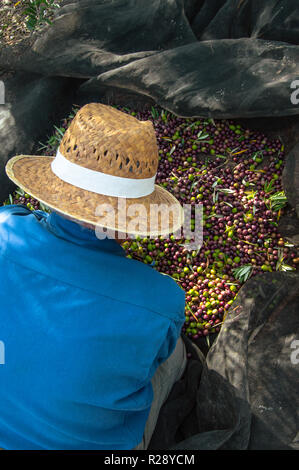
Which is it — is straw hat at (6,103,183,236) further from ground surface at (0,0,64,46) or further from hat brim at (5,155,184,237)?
ground surface at (0,0,64,46)

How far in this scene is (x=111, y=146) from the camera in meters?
1.60

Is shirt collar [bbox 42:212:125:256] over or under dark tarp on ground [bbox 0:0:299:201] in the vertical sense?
under

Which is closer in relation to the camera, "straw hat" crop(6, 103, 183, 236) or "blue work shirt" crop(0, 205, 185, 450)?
"blue work shirt" crop(0, 205, 185, 450)

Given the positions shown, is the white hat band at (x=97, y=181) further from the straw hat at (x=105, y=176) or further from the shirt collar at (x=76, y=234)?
the shirt collar at (x=76, y=234)

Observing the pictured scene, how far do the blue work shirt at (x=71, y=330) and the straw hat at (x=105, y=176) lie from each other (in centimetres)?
10

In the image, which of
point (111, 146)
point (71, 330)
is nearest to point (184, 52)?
point (111, 146)

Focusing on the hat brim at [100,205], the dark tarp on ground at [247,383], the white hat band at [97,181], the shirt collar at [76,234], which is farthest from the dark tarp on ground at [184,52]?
the shirt collar at [76,234]

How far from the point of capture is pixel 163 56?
2.88 meters

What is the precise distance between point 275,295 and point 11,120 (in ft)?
8.55

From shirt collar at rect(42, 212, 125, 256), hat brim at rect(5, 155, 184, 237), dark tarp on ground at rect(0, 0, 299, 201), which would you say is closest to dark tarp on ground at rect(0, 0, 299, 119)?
dark tarp on ground at rect(0, 0, 299, 201)

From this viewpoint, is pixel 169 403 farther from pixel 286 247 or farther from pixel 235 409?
pixel 286 247

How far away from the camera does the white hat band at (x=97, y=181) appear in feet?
5.26

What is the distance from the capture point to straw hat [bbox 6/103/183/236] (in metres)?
1.60

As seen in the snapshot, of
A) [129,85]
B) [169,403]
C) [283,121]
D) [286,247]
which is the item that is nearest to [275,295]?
[286,247]
